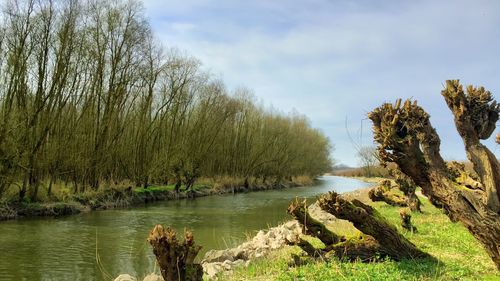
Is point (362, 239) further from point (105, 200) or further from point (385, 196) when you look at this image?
point (105, 200)

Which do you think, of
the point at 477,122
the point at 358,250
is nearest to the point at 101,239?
the point at 358,250

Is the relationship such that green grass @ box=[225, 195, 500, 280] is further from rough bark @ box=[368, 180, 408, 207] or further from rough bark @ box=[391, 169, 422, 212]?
rough bark @ box=[368, 180, 408, 207]

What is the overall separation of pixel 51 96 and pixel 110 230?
9452 mm

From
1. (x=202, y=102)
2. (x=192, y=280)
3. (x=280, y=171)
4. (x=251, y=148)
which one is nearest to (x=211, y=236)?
(x=192, y=280)

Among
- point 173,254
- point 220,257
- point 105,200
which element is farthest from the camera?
point 105,200

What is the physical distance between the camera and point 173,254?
19.2ft

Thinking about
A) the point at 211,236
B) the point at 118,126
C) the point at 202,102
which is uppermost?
the point at 202,102

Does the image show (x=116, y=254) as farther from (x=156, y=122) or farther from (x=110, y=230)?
(x=156, y=122)

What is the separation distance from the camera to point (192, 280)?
600 centimetres

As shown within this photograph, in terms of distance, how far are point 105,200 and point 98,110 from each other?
6255 millimetres

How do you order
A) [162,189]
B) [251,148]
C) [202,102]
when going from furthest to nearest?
[251,148], [202,102], [162,189]

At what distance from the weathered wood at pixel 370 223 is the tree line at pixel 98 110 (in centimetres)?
1681

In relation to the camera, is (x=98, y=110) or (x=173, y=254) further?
(x=98, y=110)

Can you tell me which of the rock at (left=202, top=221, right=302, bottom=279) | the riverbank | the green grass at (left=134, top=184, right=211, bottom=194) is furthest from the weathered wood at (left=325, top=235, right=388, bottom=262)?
the green grass at (left=134, top=184, right=211, bottom=194)
